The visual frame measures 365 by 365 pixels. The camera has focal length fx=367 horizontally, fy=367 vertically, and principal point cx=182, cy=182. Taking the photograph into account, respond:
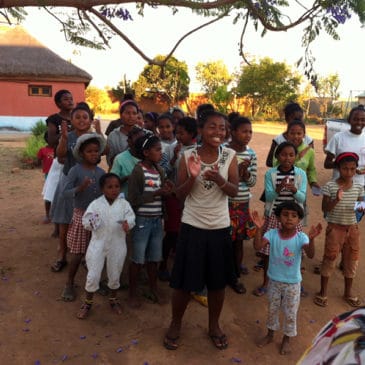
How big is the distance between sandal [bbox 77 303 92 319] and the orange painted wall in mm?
15468

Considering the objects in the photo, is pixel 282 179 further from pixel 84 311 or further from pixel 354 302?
pixel 84 311

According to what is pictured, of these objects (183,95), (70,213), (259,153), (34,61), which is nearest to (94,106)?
(183,95)

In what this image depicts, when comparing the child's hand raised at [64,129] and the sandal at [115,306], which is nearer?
the sandal at [115,306]

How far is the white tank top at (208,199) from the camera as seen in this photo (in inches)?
101

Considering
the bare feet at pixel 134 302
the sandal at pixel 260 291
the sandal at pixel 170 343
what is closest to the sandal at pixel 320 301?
the sandal at pixel 260 291

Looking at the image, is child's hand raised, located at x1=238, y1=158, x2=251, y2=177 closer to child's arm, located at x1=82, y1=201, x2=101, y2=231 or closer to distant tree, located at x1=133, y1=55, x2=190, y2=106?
child's arm, located at x1=82, y1=201, x2=101, y2=231

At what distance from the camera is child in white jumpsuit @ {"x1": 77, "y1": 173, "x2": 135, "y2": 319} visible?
9.86ft

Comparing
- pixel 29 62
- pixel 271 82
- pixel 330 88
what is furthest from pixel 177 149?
pixel 330 88

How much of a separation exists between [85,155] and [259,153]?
10097mm

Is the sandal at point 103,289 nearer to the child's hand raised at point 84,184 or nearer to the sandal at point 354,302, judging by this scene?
the child's hand raised at point 84,184

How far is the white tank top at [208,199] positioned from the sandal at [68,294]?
58.4 inches

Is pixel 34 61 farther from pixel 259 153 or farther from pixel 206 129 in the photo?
pixel 206 129

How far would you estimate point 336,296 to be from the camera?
367 centimetres

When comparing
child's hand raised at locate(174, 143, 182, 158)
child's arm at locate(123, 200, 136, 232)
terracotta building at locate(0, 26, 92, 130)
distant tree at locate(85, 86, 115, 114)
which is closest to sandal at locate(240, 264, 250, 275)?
child's hand raised at locate(174, 143, 182, 158)
